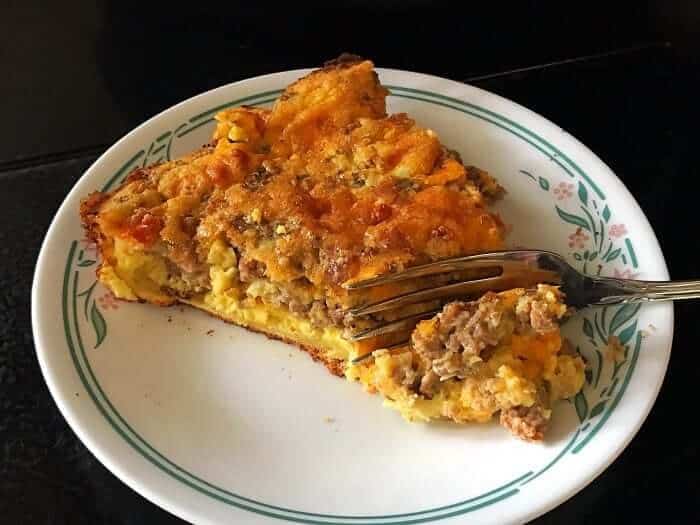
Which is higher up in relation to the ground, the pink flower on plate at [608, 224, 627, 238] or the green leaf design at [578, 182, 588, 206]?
the green leaf design at [578, 182, 588, 206]

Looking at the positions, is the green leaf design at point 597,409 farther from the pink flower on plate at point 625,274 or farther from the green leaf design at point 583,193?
the green leaf design at point 583,193

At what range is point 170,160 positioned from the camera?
210 centimetres

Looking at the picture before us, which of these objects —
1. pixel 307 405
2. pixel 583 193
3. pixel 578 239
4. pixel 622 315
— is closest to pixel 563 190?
pixel 583 193

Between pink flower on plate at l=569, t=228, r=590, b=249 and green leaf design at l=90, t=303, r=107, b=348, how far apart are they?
107cm

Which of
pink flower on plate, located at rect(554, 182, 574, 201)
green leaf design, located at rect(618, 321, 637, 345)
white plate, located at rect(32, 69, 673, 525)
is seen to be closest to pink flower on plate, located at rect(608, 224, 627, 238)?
white plate, located at rect(32, 69, 673, 525)

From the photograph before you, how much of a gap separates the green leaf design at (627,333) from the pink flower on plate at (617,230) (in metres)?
0.26

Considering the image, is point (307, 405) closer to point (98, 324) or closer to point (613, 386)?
point (98, 324)

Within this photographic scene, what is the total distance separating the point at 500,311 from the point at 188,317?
0.71m

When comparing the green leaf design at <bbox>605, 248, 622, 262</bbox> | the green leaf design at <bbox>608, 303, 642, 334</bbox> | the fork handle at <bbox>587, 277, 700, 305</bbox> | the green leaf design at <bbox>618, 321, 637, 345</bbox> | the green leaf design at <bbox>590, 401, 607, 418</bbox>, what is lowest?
the green leaf design at <bbox>590, 401, 607, 418</bbox>

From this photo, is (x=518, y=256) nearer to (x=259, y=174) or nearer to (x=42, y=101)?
(x=259, y=174)

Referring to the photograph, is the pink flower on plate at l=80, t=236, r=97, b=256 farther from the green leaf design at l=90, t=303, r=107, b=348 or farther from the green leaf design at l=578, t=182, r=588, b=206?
the green leaf design at l=578, t=182, r=588, b=206

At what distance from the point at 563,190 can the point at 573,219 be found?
0.30 feet

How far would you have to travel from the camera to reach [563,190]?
2.07 m

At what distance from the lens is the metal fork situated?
1.69 meters
